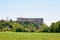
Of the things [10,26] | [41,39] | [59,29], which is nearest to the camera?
[41,39]

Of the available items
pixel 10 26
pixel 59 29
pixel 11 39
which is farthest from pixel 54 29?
pixel 11 39

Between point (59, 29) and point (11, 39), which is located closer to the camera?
point (11, 39)

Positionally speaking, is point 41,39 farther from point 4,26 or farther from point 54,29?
point 4,26

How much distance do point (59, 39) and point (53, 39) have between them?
0.55 metres

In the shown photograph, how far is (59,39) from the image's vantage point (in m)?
13.7

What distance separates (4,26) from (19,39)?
1176 inches

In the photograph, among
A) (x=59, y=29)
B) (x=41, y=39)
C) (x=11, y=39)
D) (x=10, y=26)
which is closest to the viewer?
(x=11, y=39)

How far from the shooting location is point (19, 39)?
12727 mm

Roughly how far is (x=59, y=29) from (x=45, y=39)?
17314 millimetres

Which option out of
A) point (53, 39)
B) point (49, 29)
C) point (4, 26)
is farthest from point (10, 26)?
point (53, 39)

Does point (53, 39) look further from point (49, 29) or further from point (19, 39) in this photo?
point (49, 29)

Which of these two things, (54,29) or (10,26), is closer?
(54,29)

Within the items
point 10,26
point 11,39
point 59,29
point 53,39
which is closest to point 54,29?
point 59,29

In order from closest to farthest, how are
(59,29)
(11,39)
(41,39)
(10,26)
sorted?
(11,39) < (41,39) < (59,29) < (10,26)
